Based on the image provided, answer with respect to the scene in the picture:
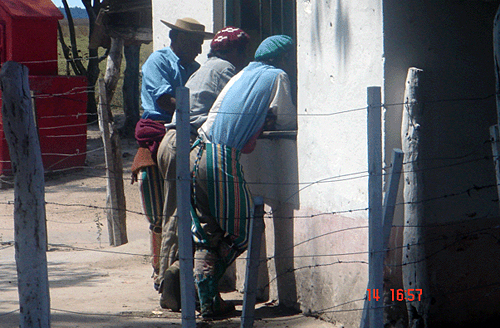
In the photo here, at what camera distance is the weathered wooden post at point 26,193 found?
2.89 meters

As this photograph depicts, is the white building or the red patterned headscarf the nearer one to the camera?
the white building

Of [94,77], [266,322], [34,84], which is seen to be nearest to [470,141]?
[266,322]

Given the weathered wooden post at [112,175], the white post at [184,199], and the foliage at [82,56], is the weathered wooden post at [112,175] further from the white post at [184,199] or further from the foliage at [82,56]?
the white post at [184,199]

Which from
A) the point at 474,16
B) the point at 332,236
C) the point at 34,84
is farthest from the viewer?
the point at 34,84

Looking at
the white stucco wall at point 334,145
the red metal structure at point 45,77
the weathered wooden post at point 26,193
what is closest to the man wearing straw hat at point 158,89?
the white stucco wall at point 334,145

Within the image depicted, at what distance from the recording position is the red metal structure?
11.3m

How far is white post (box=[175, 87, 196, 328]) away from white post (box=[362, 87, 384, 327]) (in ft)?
2.83

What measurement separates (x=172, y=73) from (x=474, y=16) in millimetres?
2265

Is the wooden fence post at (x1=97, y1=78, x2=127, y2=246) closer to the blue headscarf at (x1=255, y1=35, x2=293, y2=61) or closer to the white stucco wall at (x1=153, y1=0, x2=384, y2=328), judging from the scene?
the white stucco wall at (x1=153, y1=0, x2=384, y2=328)

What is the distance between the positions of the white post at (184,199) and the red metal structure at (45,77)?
852 centimetres

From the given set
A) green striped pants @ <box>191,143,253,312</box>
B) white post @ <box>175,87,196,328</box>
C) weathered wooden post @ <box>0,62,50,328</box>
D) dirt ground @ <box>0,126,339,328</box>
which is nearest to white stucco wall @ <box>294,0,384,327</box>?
dirt ground @ <box>0,126,339,328</box>

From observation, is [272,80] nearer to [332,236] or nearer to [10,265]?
[332,236]

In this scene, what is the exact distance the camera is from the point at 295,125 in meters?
4.73
